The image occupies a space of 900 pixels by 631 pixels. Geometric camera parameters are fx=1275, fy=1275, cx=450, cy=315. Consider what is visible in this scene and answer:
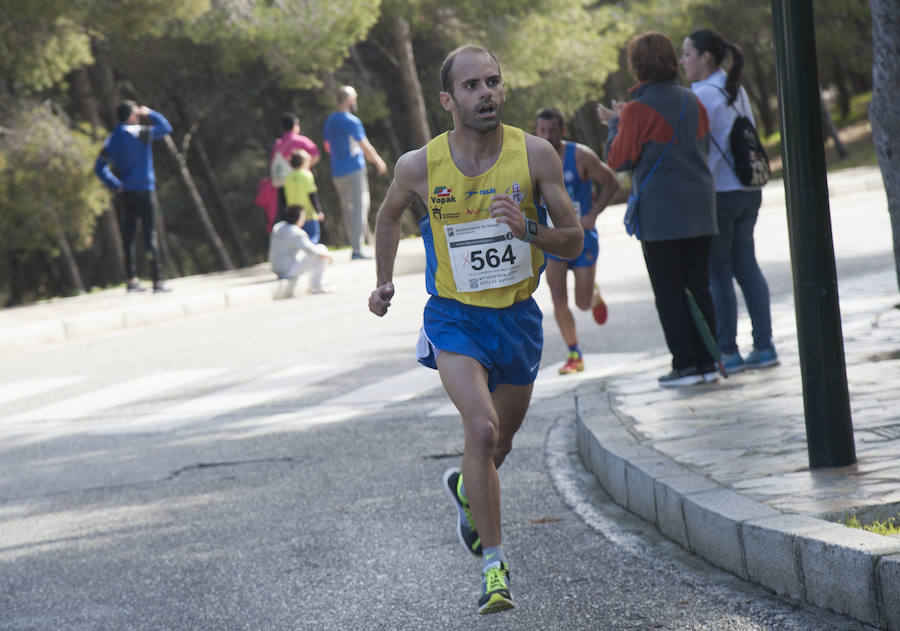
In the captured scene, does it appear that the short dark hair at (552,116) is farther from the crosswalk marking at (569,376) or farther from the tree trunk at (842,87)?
the tree trunk at (842,87)

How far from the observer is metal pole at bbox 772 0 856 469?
4.96 metres

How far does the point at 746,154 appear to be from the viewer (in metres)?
7.42

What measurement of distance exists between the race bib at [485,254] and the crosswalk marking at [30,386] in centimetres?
686

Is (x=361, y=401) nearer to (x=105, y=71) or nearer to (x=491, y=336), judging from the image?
(x=491, y=336)

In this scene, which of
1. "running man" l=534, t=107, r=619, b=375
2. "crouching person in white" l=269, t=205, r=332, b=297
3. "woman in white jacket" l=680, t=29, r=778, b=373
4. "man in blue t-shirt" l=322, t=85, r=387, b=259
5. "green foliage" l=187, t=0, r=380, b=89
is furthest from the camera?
"green foliage" l=187, t=0, r=380, b=89

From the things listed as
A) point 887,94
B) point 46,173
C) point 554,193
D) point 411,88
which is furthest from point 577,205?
point 411,88

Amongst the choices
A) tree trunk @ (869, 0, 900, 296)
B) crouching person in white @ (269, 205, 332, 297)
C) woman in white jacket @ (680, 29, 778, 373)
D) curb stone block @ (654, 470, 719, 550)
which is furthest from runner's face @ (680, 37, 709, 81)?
crouching person in white @ (269, 205, 332, 297)

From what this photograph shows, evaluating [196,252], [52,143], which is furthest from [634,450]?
[196,252]

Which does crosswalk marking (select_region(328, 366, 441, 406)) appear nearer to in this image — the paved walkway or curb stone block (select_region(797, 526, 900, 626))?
the paved walkway

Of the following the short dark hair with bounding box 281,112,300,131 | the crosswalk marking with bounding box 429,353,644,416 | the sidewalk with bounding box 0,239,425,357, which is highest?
the short dark hair with bounding box 281,112,300,131

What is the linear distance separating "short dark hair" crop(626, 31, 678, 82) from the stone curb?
2.33 meters

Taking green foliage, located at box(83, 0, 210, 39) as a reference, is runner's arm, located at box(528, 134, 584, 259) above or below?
below

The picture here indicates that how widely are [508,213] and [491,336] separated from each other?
0.50 meters

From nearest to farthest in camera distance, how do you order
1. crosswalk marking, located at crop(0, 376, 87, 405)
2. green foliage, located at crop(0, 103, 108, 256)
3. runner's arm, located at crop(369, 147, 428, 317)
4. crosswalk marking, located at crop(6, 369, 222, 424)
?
runner's arm, located at crop(369, 147, 428, 317) → crosswalk marking, located at crop(6, 369, 222, 424) → crosswalk marking, located at crop(0, 376, 87, 405) → green foliage, located at crop(0, 103, 108, 256)
